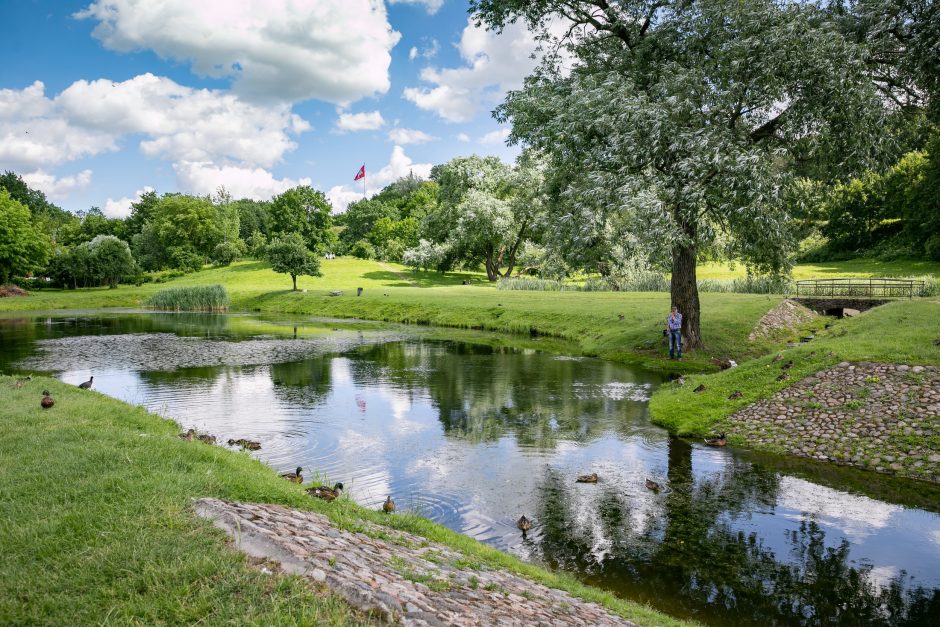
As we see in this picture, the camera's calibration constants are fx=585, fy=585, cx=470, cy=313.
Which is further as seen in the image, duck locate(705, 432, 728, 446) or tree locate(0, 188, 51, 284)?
tree locate(0, 188, 51, 284)

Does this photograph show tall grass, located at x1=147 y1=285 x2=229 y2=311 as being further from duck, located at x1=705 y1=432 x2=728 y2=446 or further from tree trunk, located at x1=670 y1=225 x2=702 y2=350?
duck, located at x1=705 y1=432 x2=728 y2=446

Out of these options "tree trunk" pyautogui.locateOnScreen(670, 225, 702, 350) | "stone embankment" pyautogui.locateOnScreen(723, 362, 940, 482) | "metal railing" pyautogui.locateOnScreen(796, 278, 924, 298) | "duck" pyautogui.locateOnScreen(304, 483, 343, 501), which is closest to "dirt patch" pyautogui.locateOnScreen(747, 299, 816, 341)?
"tree trunk" pyautogui.locateOnScreen(670, 225, 702, 350)

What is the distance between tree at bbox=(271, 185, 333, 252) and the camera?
102 meters

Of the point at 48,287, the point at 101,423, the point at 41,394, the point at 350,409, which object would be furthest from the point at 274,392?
the point at 48,287

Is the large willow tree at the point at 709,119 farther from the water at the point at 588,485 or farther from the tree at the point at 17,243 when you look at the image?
the tree at the point at 17,243

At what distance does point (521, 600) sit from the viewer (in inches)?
288

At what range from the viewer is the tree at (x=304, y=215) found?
10231 cm

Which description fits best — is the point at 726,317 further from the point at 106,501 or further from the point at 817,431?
the point at 106,501

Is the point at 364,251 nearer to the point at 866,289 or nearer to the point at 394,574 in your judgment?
the point at 866,289

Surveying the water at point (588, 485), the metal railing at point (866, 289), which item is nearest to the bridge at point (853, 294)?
the metal railing at point (866, 289)

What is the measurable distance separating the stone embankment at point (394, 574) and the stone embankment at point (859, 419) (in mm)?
11315

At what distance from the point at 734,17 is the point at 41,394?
83.1 ft

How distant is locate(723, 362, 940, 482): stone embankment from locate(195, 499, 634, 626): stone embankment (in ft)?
37.1

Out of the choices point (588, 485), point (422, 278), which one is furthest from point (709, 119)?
point (422, 278)
